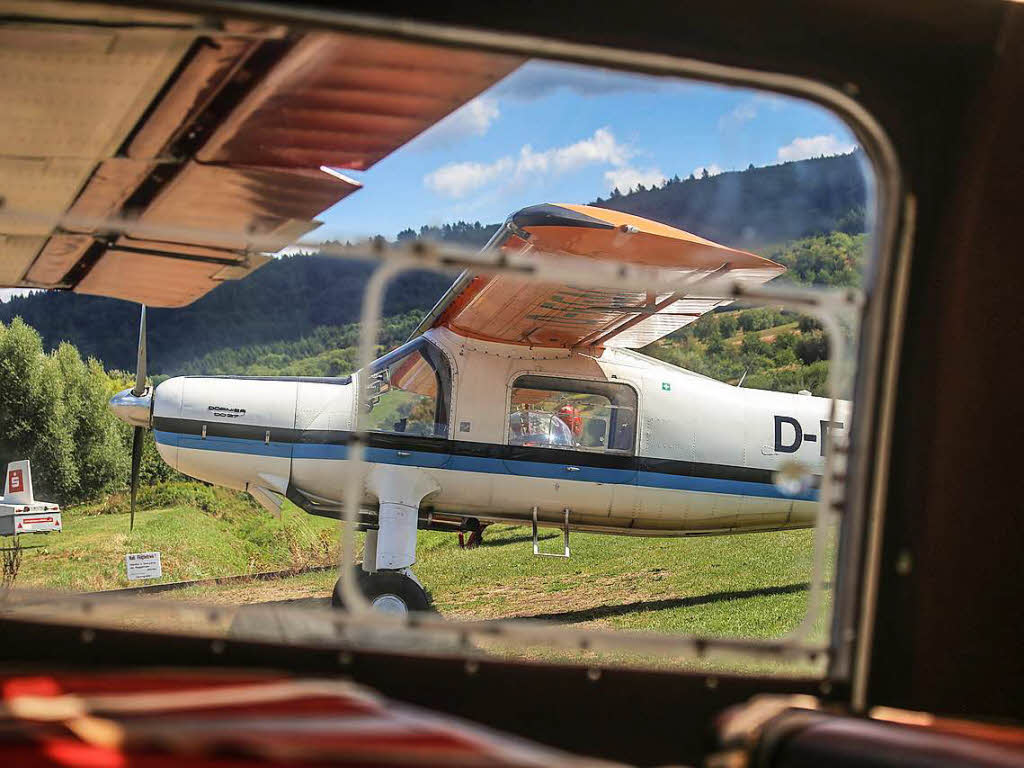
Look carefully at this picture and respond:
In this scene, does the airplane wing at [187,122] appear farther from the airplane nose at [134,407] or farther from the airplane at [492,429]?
the airplane nose at [134,407]

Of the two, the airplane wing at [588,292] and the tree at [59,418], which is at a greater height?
the airplane wing at [588,292]

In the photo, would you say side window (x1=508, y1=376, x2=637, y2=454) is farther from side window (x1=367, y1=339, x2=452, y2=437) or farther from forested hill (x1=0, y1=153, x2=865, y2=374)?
forested hill (x1=0, y1=153, x2=865, y2=374)

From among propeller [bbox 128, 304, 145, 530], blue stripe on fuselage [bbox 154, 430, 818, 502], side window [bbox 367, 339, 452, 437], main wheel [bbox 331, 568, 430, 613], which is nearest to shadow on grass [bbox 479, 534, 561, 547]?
propeller [bbox 128, 304, 145, 530]

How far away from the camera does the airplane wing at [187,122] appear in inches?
73.6

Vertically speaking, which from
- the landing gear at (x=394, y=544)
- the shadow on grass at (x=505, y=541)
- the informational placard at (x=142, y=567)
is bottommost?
the shadow on grass at (x=505, y=541)

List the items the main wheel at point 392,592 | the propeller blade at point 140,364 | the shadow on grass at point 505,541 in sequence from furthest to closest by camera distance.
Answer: the shadow on grass at point 505,541
the propeller blade at point 140,364
the main wheel at point 392,592

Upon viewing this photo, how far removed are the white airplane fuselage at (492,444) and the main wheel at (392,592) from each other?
28 cm

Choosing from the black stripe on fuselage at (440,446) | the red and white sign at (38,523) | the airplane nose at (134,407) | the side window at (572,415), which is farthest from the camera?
the red and white sign at (38,523)

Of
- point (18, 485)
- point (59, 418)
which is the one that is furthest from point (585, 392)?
point (18, 485)

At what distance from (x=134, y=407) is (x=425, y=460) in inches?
104

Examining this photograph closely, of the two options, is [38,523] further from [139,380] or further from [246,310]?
[246,310]

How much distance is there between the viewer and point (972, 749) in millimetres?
1388

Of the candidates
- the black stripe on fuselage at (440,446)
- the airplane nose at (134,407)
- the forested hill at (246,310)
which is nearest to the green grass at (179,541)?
the forested hill at (246,310)

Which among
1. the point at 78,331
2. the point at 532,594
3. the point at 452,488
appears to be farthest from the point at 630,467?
the point at 78,331
